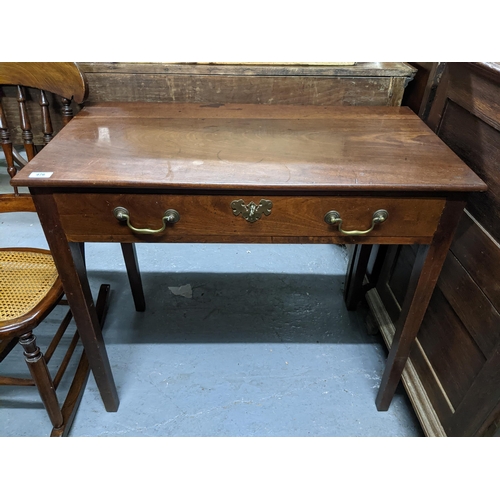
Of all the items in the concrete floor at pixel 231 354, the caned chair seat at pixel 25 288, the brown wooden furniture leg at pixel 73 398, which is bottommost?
the concrete floor at pixel 231 354

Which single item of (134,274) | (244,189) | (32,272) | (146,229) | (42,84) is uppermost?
(42,84)

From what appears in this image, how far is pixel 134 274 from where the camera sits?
1.56 metres

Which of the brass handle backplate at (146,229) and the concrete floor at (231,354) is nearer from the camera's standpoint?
the brass handle backplate at (146,229)

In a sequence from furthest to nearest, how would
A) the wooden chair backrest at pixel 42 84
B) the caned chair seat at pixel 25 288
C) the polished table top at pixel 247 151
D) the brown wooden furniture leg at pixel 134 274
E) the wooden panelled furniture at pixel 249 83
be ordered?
the brown wooden furniture leg at pixel 134 274, the wooden panelled furniture at pixel 249 83, the wooden chair backrest at pixel 42 84, the caned chair seat at pixel 25 288, the polished table top at pixel 247 151

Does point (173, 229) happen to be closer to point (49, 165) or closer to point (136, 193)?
point (136, 193)

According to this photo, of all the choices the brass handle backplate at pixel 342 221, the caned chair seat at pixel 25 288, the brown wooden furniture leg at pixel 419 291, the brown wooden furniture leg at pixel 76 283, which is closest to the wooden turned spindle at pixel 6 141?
the caned chair seat at pixel 25 288

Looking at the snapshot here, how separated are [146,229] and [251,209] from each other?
24 cm

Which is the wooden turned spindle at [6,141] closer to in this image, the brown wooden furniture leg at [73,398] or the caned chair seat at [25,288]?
the caned chair seat at [25,288]

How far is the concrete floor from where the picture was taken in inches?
50.7

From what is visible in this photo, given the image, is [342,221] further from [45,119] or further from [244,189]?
[45,119]

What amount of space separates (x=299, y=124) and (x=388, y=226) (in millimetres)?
406

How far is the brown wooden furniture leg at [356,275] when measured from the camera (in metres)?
1.51

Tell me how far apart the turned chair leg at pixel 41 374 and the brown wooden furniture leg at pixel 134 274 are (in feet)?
1.71

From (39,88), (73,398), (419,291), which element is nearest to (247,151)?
(419,291)
